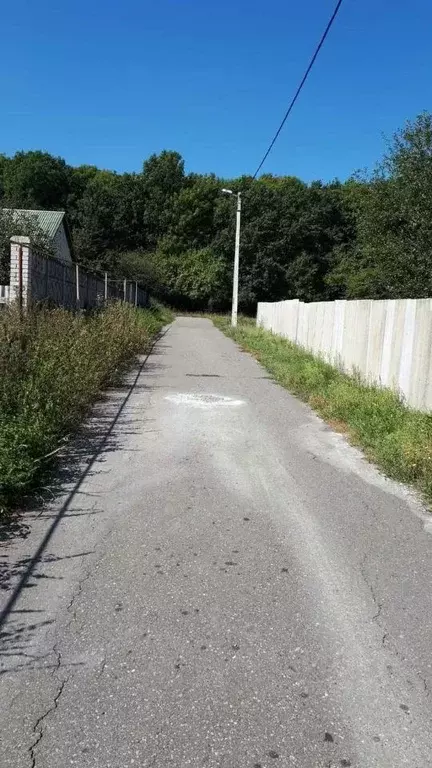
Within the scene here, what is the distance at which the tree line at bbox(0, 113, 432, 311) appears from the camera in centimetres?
6127

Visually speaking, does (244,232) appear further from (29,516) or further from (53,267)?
(29,516)

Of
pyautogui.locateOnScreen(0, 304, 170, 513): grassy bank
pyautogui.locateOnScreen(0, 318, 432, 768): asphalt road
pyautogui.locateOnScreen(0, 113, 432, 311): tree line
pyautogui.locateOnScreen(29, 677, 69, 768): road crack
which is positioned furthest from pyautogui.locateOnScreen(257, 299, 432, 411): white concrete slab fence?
pyautogui.locateOnScreen(0, 113, 432, 311): tree line

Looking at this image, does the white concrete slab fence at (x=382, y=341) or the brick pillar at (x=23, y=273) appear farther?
the brick pillar at (x=23, y=273)

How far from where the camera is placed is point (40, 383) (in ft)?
24.4

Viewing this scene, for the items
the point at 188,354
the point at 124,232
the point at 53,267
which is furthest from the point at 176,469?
the point at 124,232

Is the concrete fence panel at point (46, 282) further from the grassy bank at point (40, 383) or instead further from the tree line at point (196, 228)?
the tree line at point (196, 228)

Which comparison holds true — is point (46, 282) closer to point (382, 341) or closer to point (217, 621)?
point (382, 341)

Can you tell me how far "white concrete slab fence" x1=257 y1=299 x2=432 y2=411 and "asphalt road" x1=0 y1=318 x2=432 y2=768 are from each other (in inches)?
102

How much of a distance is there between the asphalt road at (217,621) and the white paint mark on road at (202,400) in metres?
3.57

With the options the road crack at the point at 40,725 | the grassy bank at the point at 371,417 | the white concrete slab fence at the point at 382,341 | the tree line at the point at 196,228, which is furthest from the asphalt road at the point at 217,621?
the tree line at the point at 196,228

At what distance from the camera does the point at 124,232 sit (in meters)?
66.2

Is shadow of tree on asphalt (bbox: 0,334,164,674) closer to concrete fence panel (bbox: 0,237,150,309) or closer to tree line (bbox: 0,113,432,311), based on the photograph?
concrete fence panel (bbox: 0,237,150,309)

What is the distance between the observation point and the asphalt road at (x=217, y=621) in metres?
2.55

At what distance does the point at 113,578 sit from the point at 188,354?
15.2m
